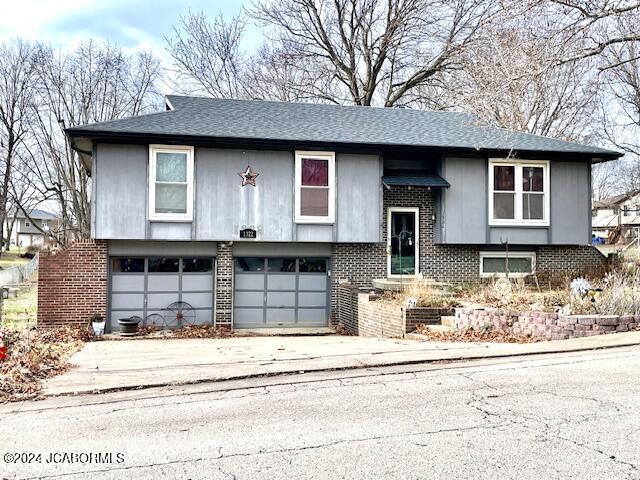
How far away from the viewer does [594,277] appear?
18.8 m

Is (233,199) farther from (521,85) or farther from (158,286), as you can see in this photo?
(521,85)

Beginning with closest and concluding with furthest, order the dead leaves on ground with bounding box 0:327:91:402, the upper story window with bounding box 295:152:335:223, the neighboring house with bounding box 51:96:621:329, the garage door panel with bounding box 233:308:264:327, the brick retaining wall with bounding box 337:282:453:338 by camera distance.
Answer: the dead leaves on ground with bounding box 0:327:91:402 → the brick retaining wall with bounding box 337:282:453:338 → the neighboring house with bounding box 51:96:621:329 → the upper story window with bounding box 295:152:335:223 → the garage door panel with bounding box 233:308:264:327

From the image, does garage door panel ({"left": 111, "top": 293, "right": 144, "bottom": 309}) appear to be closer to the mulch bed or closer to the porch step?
the mulch bed

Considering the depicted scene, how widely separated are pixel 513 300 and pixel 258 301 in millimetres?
8093

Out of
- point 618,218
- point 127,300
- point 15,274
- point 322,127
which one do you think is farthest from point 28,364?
point 618,218

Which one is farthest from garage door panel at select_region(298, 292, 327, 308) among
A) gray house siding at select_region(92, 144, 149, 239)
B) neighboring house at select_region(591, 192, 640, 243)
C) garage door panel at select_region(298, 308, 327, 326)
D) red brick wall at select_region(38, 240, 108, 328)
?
neighboring house at select_region(591, 192, 640, 243)

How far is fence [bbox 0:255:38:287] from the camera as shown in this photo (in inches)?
1069

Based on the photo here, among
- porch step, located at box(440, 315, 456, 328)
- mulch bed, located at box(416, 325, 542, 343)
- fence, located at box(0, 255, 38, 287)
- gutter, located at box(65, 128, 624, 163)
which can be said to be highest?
gutter, located at box(65, 128, 624, 163)

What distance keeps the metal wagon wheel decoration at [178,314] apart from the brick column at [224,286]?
0.86 meters

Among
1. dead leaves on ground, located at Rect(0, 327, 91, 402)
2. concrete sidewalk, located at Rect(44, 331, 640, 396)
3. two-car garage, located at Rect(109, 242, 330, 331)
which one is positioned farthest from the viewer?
two-car garage, located at Rect(109, 242, 330, 331)

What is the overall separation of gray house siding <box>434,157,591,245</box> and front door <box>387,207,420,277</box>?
0.79 metres

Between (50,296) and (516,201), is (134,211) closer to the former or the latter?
(50,296)

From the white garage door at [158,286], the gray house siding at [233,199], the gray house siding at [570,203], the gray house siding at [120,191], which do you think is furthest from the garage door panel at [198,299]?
the gray house siding at [570,203]

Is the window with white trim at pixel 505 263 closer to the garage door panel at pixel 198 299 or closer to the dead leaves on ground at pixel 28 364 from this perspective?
the garage door panel at pixel 198 299
